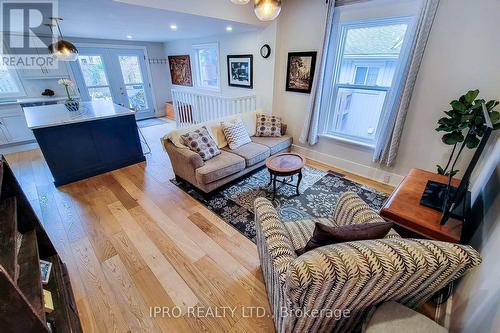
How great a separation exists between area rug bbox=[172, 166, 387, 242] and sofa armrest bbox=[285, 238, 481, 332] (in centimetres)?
124

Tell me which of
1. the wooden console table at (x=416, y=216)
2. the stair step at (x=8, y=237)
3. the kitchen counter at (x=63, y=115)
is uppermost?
the kitchen counter at (x=63, y=115)

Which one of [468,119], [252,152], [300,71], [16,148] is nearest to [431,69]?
[468,119]

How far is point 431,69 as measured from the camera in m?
2.37

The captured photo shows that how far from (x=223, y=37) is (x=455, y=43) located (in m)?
3.99

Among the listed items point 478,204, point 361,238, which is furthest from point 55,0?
point 478,204

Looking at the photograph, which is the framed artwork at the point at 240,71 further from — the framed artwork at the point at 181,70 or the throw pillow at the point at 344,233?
the throw pillow at the point at 344,233

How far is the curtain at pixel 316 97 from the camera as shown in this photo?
2.85 metres

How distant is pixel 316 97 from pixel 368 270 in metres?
2.93

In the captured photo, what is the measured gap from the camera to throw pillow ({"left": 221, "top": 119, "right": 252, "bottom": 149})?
3111 millimetres

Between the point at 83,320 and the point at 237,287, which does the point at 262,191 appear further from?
the point at 83,320

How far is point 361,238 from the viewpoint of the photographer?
1.01 meters

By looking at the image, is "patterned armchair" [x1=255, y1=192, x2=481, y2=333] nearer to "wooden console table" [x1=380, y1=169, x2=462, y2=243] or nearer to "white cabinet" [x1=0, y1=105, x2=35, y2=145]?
"wooden console table" [x1=380, y1=169, x2=462, y2=243]

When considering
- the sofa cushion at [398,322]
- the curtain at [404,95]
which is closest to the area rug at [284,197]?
the curtain at [404,95]

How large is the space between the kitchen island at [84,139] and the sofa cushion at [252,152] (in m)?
1.70
